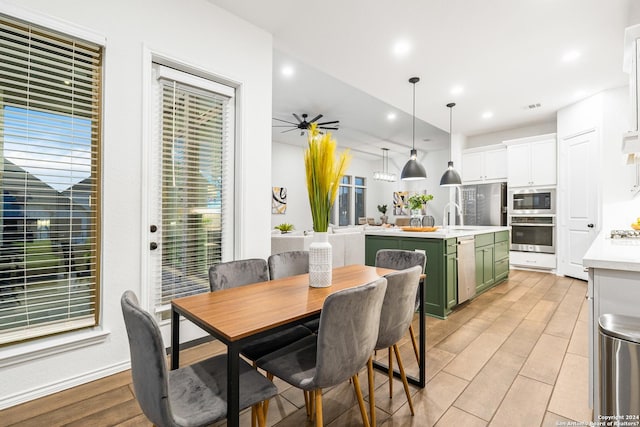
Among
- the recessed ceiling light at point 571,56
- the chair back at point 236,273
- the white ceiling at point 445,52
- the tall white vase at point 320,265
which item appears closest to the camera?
the tall white vase at point 320,265

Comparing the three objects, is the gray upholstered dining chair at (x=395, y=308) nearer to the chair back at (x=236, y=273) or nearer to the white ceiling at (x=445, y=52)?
the chair back at (x=236, y=273)

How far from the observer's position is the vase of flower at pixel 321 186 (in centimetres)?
165

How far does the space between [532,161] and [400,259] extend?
4841 mm

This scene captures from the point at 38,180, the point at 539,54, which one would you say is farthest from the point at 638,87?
the point at 38,180

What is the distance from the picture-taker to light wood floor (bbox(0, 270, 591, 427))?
5.47 feet

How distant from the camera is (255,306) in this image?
1387 millimetres

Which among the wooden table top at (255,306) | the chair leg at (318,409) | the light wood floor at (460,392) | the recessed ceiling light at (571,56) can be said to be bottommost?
the light wood floor at (460,392)

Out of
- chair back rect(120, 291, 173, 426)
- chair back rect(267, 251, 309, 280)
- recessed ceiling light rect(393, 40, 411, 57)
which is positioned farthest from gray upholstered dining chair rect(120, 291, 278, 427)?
recessed ceiling light rect(393, 40, 411, 57)

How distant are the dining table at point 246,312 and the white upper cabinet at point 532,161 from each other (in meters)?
5.07

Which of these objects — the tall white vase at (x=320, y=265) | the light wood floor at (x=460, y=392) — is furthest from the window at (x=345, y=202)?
the tall white vase at (x=320, y=265)

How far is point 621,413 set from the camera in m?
1.14

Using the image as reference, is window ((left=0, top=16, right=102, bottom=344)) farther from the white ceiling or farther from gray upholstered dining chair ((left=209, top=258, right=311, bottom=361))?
the white ceiling

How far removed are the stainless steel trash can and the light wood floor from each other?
636mm

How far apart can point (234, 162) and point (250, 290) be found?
5.04 feet
